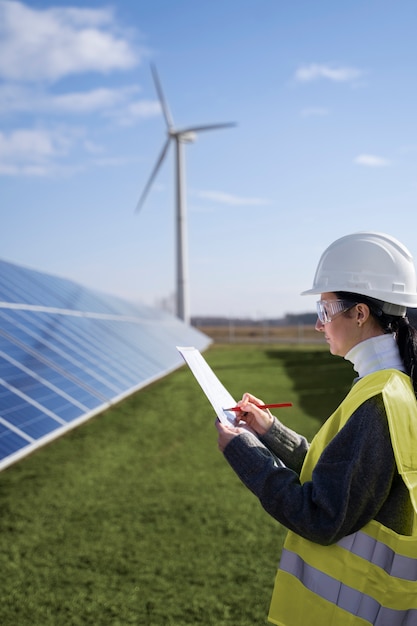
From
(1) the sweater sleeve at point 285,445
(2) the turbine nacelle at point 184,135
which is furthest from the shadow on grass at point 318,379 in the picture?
(2) the turbine nacelle at point 184,135

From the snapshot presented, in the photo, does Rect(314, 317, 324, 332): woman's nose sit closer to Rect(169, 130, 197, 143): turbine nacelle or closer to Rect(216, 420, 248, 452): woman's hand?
Rect(216, 420, 248, 452): woman's hand

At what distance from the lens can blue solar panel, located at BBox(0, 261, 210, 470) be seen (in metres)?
6.81

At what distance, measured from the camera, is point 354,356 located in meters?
2.46

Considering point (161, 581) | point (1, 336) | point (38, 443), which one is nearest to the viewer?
point (161, 581)

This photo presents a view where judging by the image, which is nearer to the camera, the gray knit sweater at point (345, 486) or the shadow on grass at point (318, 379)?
the gray knit sweater at point (345, 486)

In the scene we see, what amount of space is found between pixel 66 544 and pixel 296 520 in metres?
4.74

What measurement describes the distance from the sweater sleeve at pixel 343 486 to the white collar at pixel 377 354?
0.76ft

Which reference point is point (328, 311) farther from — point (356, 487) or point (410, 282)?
point (356, 487)

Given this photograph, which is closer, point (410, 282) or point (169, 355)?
point (410, 282)

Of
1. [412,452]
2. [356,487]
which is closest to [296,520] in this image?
[356,487]

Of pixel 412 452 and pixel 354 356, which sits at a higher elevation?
pixel 354 356

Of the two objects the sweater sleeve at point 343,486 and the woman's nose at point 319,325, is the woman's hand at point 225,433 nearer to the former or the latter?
the sweater sleeve at point 343,486

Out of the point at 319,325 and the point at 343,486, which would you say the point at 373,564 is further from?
the point at 319,325

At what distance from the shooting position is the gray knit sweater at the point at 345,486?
2154mm
